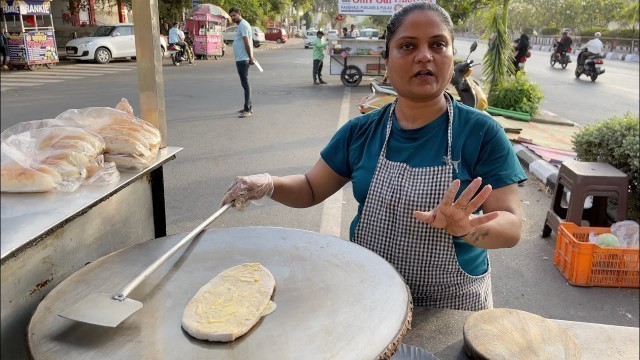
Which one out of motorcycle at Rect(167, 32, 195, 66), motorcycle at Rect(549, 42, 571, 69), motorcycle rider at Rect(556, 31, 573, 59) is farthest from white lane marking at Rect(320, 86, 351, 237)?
motorcycle at Rect(549, 42, 571, 69)

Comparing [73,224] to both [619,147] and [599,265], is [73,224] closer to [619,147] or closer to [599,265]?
[599,265]

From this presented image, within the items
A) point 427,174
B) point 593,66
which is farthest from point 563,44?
point 427,174

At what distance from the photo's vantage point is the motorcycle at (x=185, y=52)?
16.1m

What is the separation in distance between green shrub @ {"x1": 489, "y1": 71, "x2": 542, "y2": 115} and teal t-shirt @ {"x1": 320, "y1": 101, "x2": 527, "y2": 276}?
773 cm

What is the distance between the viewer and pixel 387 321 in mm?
1183

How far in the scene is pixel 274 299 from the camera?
4.30ft

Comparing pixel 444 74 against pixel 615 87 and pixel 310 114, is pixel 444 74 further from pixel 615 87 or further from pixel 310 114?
pixel 615 87

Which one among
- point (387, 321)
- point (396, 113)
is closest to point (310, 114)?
point (396, 113)

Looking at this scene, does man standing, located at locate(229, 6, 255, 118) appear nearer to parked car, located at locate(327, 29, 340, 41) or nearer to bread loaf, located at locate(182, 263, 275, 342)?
parked car, located at locate(327, 29, 340, 41)

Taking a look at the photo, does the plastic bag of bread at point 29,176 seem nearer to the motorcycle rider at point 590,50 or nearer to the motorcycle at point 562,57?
the motorcycle rider at point 590,50

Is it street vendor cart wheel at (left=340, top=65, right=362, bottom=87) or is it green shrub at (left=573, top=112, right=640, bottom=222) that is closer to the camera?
green shrub at (left=573, top=112, right=640, bottom=222)

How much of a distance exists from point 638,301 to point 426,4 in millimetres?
2546

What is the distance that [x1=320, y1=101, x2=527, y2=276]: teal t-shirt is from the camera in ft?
5.30

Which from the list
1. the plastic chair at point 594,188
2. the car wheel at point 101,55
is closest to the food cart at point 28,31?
the plastic chair at point 594,188
